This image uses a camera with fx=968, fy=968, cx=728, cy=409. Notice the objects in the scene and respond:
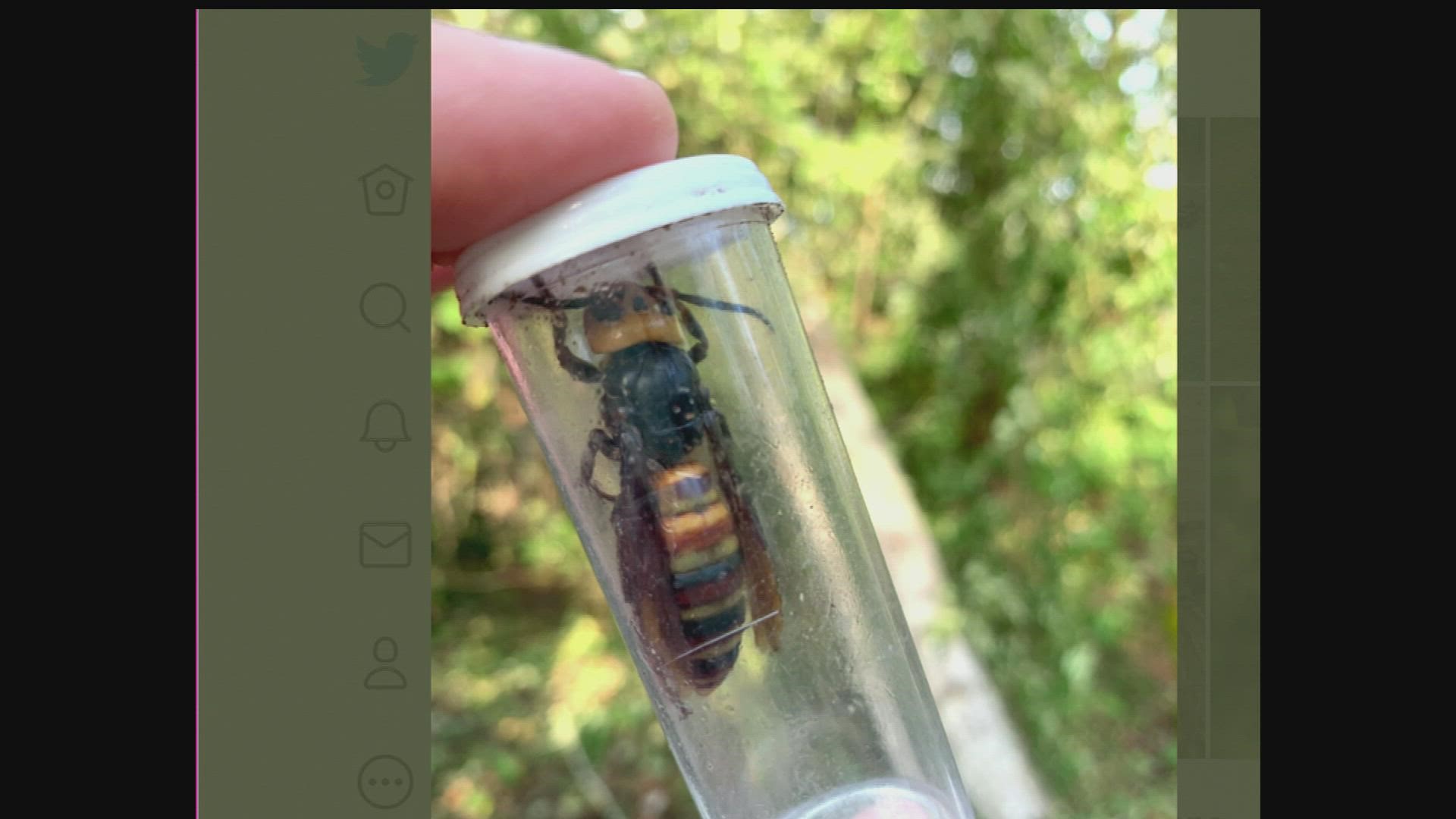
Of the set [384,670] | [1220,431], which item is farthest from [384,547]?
[1220,431]

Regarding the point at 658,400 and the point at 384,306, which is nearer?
the point at 384,306

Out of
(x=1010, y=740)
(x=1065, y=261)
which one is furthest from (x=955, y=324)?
(x=1010, y=740)

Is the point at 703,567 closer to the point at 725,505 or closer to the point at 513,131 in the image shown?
the point at 725,505

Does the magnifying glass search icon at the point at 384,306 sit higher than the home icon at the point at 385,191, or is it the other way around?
the home icon at the point at 385,191

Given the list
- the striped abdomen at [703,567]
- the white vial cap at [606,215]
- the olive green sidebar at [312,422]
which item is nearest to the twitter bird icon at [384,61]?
the olive green sidebar at [312,422]

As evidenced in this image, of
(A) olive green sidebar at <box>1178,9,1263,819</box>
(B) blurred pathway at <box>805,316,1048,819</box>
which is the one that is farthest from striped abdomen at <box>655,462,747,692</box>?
(B) blurred pathway at <box>805,316,1048,819</box>

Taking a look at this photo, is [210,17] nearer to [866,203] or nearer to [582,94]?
[582,94]

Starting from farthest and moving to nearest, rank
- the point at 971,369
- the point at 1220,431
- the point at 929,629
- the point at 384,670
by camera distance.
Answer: the point at 971,369, the point at 929,629, the point at 1220,431, the point at 384,670

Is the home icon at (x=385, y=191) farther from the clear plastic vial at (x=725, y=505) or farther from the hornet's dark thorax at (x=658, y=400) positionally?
the hornet's dark thorax at (x=658, y=400)
